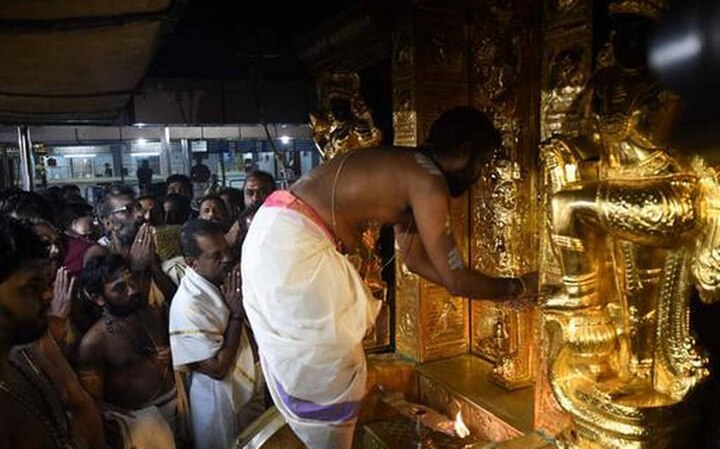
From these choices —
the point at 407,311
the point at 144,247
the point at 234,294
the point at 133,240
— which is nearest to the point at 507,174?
the point at 407,311

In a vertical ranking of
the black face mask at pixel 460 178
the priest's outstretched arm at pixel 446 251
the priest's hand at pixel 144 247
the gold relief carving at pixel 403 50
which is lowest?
the priest's hand at pixel 144 247

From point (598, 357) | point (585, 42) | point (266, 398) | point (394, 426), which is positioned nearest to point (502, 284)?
point (598, 357)

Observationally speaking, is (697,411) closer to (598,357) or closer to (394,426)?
(598,357)

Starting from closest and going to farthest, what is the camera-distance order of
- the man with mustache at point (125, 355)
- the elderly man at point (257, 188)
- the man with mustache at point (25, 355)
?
1. the man with mustache at point (25, 355)
2. the man with mustache at point (125, 355)
3. the elderly man at point (257, 188)

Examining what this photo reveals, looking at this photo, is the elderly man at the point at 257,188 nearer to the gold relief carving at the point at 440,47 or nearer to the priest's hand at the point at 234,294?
the priest's hand at the point at 234,294

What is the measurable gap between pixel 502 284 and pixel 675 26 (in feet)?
4.20

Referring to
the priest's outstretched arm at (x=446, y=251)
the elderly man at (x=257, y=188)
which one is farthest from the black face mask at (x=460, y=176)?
the elderly man at (x=257, y=188)

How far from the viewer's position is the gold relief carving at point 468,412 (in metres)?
2.19

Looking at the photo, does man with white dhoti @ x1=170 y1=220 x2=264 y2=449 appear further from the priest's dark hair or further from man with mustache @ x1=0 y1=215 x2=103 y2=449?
the priest's dark hair

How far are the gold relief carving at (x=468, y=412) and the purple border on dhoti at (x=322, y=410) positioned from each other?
605mm

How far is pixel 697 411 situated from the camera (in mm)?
1404

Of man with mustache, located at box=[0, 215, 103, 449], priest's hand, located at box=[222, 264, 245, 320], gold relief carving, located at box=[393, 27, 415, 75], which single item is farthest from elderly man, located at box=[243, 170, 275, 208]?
man with mustache, located at box=[0, 215, 103, 449]

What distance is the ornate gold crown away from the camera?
1.31 m

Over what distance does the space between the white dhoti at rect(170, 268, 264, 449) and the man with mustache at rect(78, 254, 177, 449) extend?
0.14 metres
